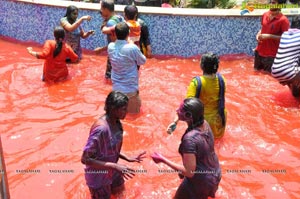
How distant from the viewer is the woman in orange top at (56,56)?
23.2 ft

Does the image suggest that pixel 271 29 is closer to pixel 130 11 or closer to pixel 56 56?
pixel 130 11

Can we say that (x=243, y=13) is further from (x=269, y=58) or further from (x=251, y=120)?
(x=251, y=120)

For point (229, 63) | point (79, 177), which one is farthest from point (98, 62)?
point (79, 177)

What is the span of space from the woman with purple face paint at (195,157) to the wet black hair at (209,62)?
3.98 ft

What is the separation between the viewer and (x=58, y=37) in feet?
23.2

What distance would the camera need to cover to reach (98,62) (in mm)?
8898

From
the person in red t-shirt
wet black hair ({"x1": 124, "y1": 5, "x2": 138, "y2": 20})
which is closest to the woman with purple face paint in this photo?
wet black hair ({"x1": 124, "y1": 5, "x2": 138, "y2": 20})

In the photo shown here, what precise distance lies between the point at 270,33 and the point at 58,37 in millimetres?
3960

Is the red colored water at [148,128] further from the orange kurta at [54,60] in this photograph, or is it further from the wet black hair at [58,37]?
the wet black hair at [58,37]

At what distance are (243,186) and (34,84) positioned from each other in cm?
458

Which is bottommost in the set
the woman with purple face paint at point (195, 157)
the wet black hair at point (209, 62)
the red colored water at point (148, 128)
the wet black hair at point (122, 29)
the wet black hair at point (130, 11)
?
the red colored water at point (148, 128)

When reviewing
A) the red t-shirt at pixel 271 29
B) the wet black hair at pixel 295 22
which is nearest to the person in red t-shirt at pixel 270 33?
the red t-shirt at pixel 271 29

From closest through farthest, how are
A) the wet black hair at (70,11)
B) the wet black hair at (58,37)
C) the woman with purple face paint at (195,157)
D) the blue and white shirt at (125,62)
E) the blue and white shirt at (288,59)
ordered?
the woman with purple face paint at (195,157)
the blue and white shirt at (125,62)
the blue and white shirt at (288,59)
the wet black hair at (58,37)
the wet black hair at (70,11)

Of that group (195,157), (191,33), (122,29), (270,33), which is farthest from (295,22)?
(195,157)
